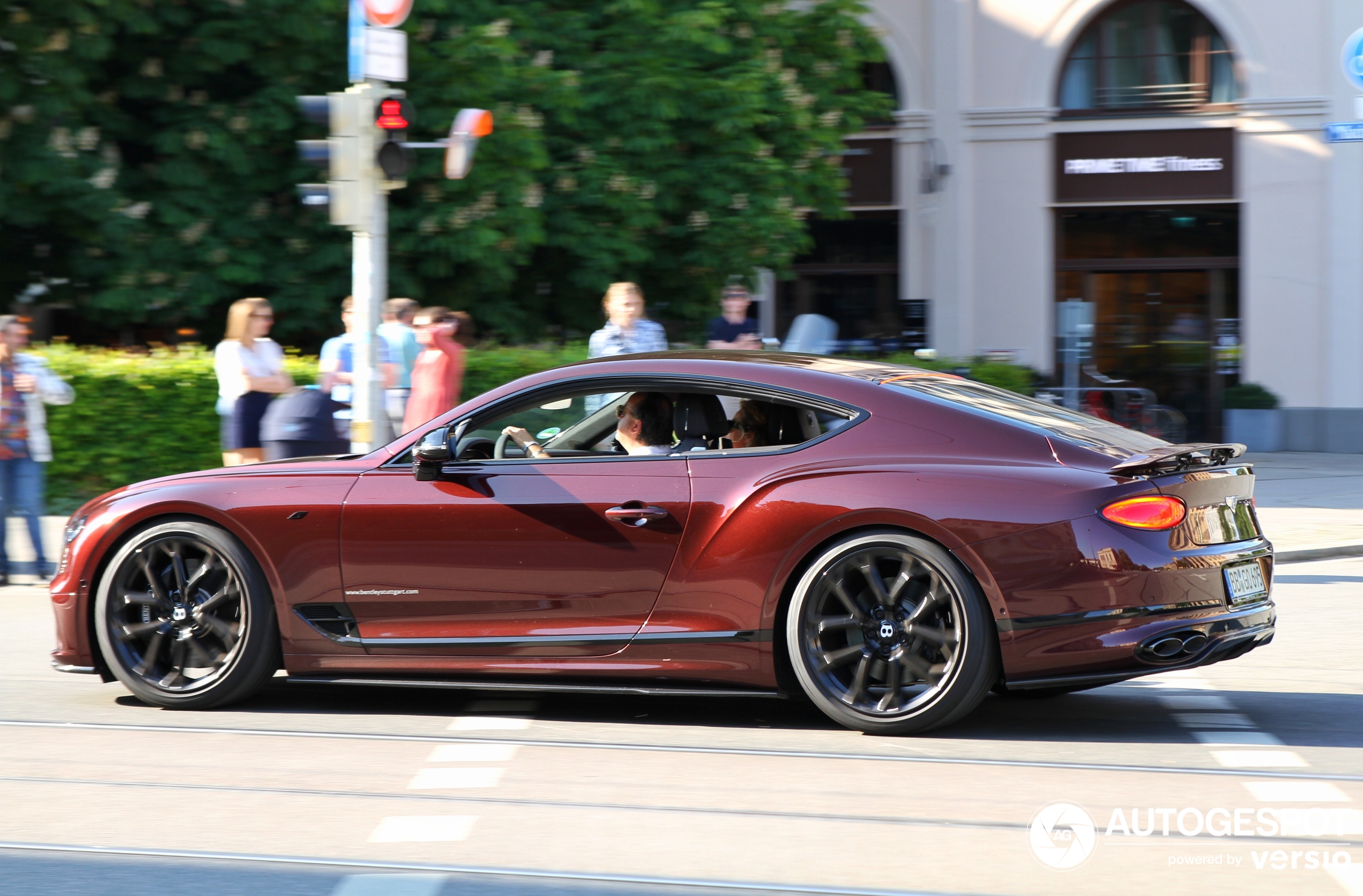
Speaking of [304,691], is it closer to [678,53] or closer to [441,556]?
[441,556]

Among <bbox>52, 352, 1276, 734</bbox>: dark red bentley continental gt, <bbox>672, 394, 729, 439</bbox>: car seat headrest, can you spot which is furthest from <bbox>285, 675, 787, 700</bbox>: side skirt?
<bbox>672, 394, 729, 439</bbox>: car seat headrest

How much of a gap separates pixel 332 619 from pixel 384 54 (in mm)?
5087

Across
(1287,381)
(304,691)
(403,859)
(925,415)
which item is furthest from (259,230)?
(1287,381)

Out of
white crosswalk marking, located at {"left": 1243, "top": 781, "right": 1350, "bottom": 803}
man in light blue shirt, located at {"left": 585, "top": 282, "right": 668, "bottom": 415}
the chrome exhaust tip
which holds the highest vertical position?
man in light blue shirt, located at {"left": 585, "top": 282, "right": 668, "bottom": 415}

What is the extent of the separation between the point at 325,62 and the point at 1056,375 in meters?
12.0

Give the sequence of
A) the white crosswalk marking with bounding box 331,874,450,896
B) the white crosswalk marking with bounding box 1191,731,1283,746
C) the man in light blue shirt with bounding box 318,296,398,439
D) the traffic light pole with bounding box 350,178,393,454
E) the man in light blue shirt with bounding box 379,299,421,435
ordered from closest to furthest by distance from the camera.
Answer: the white crosswalk marking with bounding box 331,874,450,896, the white crosswalk marking with bounding box 1191,731,1283,746, the traffic light pole with bounding box 350,178,393,454, the man in light blue shirt with bounding box 318,296,398,439, the man in light blue shirt with bounding box 379,299,421,435

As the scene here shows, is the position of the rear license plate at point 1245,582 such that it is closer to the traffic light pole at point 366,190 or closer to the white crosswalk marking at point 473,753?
the white crosswalk marking at point 473,753

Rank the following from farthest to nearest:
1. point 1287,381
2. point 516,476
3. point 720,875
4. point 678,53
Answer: point 1287,381 → point 678,53 → point 516,476 → point 720,875

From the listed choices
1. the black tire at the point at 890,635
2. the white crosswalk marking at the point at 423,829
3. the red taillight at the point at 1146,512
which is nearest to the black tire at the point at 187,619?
the white crosswalk marking at the point at 423,829

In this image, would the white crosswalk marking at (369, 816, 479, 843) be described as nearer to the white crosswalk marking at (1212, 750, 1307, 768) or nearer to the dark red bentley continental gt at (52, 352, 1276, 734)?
the dark red bentley continental gt at (52, 352, 1276, 734)

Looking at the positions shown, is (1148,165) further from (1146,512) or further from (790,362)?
(1146,512)

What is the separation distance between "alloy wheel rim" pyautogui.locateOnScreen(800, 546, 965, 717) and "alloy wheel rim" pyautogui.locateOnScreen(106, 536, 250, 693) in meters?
2.23

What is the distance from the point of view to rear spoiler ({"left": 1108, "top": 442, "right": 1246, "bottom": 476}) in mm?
5336

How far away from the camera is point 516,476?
589cm
